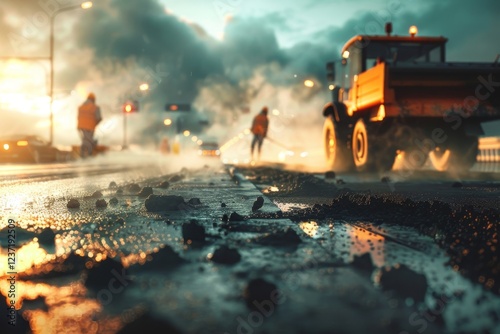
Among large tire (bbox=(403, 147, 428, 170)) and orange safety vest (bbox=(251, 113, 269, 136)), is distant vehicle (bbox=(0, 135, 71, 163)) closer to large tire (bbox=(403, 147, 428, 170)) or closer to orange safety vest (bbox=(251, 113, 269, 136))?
orange safety vest (bbox=(251, 113, 269, 136))

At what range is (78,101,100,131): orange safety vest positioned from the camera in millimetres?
17969

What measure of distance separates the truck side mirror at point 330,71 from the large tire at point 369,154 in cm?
156

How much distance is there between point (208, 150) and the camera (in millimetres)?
45500

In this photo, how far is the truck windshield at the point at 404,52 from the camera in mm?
11070

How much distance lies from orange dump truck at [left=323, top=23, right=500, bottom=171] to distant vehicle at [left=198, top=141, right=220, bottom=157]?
32405mm

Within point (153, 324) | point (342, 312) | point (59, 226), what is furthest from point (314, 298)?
point (59, 226)

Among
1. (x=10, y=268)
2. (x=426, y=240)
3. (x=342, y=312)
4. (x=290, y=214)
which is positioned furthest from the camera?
(x=290, y=214)

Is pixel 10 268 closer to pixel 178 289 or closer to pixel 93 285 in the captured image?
pixel 93 285

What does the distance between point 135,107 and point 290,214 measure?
58.8 m

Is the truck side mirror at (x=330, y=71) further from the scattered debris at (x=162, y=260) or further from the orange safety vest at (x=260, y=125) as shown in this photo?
the scattered debris at (x=162, y=260)

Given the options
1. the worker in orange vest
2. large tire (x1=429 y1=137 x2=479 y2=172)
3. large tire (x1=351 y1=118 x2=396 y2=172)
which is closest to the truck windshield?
large tire (x1=351 y1=118 x2=396 y2=172)

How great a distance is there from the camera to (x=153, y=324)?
1.56 metres

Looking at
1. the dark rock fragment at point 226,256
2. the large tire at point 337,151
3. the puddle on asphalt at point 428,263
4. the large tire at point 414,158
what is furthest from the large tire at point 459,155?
the dark rock fragment at point 226,256

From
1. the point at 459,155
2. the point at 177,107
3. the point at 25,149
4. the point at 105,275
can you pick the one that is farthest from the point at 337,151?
the point at 177,107
